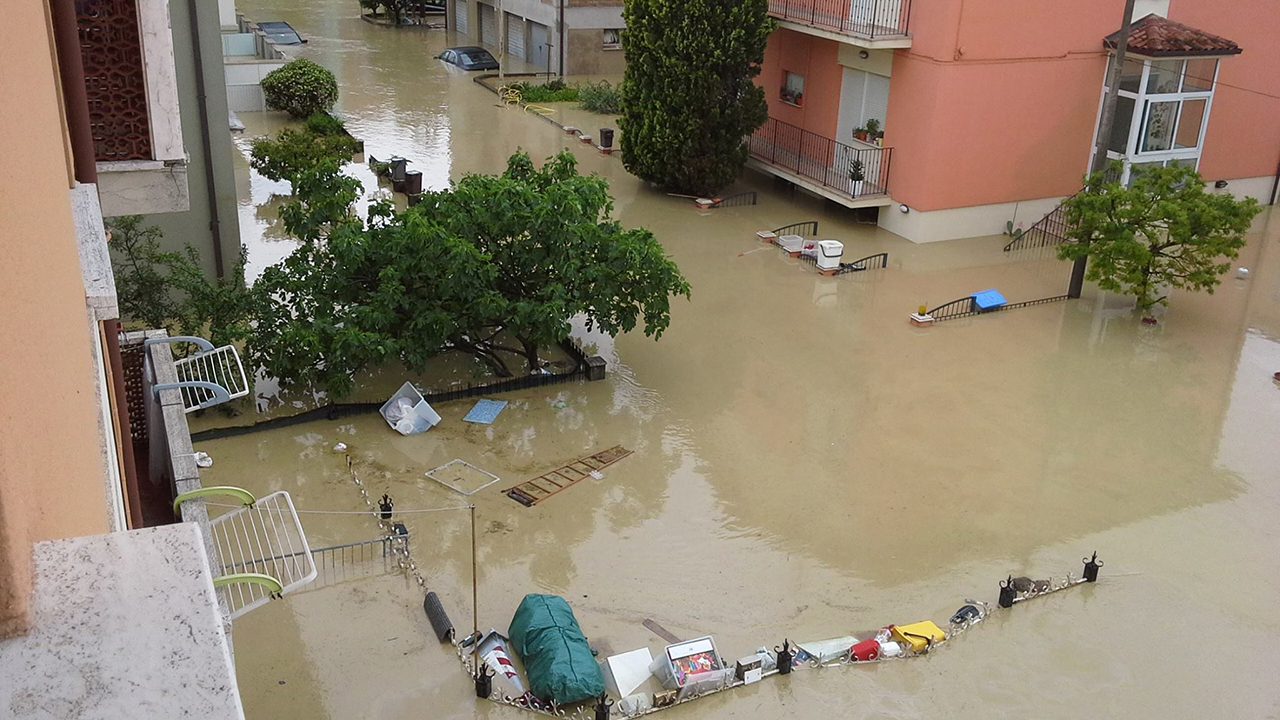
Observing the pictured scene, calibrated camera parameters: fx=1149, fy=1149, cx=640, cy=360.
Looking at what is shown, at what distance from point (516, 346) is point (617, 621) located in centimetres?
660

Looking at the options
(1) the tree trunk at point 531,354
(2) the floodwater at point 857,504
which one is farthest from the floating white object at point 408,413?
(1) the tree trunk at point 531,354

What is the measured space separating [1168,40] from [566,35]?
1931 centimetres

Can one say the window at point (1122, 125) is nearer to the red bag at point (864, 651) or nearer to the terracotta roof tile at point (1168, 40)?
the terracotta roof tile at point (1168, 40)

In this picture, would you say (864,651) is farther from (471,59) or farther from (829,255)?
(471,59)

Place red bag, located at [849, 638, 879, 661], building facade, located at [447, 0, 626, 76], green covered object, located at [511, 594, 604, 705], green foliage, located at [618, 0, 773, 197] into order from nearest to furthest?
1. green covered object, located at [511, 594, 604, 705]
2. red bag, located at [849, 638, 879, 661]
3. green foliage, located at [618, 0, 773, 197]
4. building facade, located at [447, 0, 626, 76]

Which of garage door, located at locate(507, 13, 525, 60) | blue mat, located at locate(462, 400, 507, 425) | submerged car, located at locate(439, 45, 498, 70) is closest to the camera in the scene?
blue mat, located at locate(462, 400, 507, 425)

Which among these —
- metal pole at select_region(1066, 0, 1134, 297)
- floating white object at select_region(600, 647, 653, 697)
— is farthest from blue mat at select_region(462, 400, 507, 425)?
metal pole at select_region(1066, 0, 1134, 297)

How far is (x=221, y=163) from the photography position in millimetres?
16156

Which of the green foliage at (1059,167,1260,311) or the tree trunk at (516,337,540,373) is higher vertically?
the green foliage at (1059,167,1260,311)

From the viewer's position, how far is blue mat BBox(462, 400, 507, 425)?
14125 millimetres

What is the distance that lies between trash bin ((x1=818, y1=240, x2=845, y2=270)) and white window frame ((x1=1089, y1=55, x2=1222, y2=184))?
5492 millimetres

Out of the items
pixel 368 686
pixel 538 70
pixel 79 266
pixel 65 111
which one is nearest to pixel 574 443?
pixel 368 686

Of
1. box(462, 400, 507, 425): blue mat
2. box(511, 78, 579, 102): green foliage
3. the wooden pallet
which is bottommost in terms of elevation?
the wooden pallet

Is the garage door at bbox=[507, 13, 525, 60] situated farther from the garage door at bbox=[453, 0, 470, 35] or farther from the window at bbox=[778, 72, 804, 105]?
the window at bbox=[778, 72, 804, 105]
